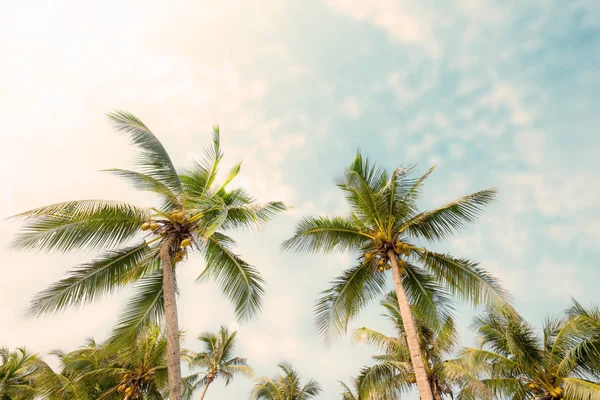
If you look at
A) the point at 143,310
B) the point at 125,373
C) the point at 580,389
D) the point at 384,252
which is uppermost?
the point at 384,252

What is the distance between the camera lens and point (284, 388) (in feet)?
83.4

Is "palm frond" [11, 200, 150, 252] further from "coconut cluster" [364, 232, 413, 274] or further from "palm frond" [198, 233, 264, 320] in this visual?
"coconut cluster" [364, 232, 413, 274]

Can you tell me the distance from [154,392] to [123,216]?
1211 cm

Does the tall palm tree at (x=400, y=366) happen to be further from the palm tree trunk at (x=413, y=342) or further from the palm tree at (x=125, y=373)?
the palm tree at (x=125, y=373)

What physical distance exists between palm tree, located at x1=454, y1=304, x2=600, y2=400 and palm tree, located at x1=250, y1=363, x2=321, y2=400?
45.0 ft


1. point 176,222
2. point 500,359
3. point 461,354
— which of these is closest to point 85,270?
point 176,222

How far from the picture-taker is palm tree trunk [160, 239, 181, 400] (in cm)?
780

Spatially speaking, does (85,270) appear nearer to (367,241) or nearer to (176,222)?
(176,222)

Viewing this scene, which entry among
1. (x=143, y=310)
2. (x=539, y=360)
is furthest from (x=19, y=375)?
(x=539, y=360)

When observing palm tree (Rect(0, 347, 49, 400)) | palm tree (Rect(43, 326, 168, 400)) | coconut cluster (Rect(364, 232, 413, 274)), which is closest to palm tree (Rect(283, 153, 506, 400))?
coconut cluster (Rect(364, 232, 413, 274))

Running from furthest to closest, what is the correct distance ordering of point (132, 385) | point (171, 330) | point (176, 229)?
point (132, 385) → point (176, 229) → point (171, 330)

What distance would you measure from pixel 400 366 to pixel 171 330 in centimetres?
976

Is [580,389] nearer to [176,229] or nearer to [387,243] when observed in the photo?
[387,243]

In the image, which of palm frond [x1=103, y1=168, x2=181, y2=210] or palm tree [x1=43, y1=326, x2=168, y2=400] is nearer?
palm frond [x1=103, y1=168, x2=181, y2=210]
